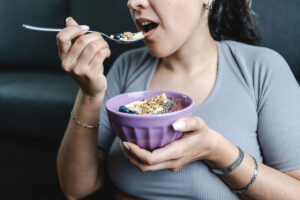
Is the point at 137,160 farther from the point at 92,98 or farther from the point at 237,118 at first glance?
the point at 237,118

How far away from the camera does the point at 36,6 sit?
195 centimetres

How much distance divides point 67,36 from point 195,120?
35 centimetres

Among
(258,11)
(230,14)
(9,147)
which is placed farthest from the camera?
(9,147)

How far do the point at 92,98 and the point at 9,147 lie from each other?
3.46 feet

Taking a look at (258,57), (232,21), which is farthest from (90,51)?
(232,21)

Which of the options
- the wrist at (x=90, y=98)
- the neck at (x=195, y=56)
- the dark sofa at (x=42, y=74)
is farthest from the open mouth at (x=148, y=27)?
the dark sofa at (x=42, y=74)

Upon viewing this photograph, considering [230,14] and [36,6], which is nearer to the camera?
[230,14]

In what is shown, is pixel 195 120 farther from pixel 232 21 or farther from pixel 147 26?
pixel 232 21

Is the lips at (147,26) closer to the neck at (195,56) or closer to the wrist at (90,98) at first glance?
the neck at (195,56)

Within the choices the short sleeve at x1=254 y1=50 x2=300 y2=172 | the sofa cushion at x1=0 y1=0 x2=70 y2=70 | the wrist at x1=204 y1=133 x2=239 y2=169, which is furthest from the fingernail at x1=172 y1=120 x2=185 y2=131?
the sofa cushion at x1=0 y1=0 x2=70 y2=70

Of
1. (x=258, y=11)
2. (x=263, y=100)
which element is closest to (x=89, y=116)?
(x=263, y=100)

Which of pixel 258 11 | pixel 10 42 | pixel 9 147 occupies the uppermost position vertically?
pixel 258 11

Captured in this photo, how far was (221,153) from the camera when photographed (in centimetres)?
73

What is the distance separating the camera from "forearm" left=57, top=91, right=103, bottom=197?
2.70 ft
